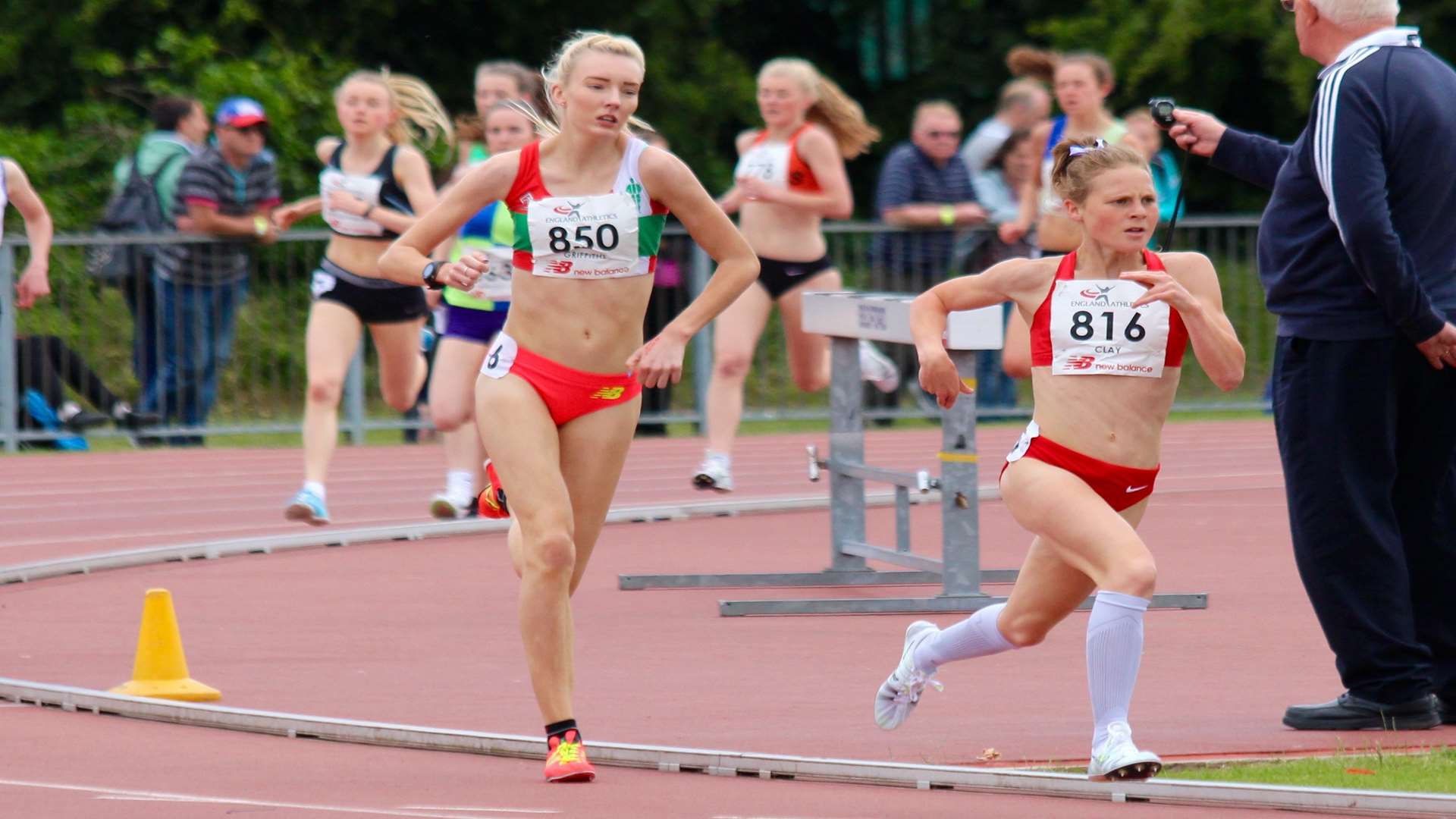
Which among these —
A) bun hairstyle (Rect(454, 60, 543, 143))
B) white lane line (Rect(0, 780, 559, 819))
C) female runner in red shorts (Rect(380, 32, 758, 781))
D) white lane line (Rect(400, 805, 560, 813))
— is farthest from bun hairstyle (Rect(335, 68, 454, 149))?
white lane line (Rect(400, 805, 560, 813))

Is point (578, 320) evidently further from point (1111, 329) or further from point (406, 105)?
point (406, 105)

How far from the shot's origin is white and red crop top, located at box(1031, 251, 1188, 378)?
661 cm

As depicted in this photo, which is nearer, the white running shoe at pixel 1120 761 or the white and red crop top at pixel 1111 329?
the white running shoe at pixel 1120 761

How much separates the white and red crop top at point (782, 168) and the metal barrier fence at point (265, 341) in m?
4.76

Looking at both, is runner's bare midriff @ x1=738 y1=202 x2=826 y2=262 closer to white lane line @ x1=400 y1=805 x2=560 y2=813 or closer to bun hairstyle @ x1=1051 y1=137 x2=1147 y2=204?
bun hairstyle @ x1=1051 y1=137 x2=1147 y2=204

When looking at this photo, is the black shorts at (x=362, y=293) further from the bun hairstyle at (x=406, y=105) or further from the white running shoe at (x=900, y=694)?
the white running shoe at (x=900, y=694)

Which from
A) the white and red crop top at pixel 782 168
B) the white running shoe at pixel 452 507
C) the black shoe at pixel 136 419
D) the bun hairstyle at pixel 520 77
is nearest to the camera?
the bun hairstyle at pixel 520 77

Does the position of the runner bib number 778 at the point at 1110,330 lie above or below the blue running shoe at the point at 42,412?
above

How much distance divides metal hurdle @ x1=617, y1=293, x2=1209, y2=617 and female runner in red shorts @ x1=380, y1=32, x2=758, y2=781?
191 cm

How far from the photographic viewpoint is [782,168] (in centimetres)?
1293

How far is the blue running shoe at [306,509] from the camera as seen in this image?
12.0m

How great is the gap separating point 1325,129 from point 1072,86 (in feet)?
19.1

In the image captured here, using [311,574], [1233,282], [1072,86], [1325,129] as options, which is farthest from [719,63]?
[1325,129]

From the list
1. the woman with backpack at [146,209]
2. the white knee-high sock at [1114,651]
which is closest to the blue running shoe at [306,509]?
the woman with backpack at [146,209]
